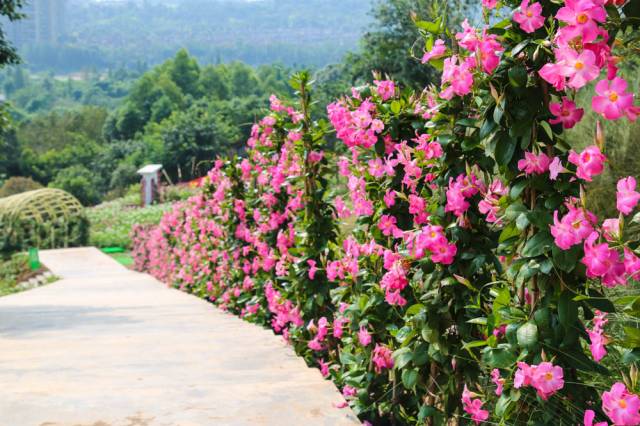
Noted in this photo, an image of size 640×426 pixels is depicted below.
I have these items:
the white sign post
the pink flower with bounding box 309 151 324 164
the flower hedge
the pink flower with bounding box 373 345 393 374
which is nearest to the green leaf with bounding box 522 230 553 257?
the flower hedge

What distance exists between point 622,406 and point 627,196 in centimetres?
37

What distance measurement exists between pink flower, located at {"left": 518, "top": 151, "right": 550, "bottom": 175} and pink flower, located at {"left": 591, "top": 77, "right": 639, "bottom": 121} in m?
0.26

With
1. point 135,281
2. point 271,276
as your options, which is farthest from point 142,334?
point 135,281

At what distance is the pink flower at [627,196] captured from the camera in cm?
131

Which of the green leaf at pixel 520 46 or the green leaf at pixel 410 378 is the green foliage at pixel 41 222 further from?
the green leaf at pixel 520 46

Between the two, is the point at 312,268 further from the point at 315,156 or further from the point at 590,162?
the point at 590,162

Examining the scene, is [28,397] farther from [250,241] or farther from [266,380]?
[250,241]

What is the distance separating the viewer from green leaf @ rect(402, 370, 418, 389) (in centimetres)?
212

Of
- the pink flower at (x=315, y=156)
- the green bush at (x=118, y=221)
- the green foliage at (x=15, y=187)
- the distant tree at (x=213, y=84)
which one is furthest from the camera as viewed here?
the distant tree at (x=213, y=84)

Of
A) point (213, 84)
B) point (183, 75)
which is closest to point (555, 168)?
point (183, 75)

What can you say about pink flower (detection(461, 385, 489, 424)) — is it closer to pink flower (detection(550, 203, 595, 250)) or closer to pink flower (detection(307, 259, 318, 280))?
pink flower (detection(550, 203, 595, 250))

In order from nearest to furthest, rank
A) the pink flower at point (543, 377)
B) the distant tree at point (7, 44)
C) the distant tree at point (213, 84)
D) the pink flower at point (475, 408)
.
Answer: the pink flower at point (543, 377) < the pink flower at point (475, 408) < the distant tree at point (7, 44) < the distant tree at point (213, 84)

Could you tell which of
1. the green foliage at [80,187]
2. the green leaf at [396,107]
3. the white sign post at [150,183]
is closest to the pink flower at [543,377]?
the green leaf at [396,107]

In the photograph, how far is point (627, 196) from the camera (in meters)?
1.33
